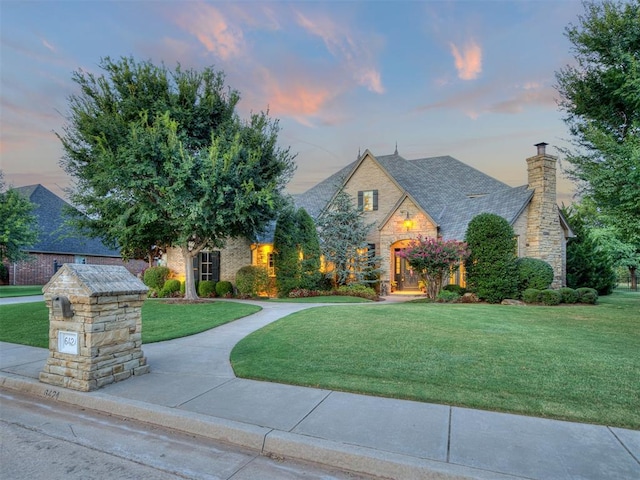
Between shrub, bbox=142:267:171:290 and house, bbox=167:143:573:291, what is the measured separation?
776mm

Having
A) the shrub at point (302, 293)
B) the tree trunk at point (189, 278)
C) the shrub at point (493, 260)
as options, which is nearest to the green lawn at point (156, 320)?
the tree trunk at point (189, 278)

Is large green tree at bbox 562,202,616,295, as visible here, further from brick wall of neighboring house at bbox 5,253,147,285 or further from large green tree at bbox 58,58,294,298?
brick wall of neighboring house at bbox 5,253,147,285

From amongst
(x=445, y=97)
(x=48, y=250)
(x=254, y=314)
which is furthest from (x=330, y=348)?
(x=48, y=250)

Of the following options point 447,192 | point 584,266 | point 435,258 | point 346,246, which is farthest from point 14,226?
A: point 584,266

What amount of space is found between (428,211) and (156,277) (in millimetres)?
15740

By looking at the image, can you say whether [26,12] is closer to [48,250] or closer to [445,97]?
[445,97]

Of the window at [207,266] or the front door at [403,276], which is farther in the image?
the front door at [403,276]

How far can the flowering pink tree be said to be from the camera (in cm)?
1467

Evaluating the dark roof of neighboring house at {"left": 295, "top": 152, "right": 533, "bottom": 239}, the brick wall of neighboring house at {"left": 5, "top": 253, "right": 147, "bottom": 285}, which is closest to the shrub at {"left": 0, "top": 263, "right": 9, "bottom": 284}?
the brick wall of neighboring house at {"left": 5, "top": 253, "right": 147, "bottom": 285}

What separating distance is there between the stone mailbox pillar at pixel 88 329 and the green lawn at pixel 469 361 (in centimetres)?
169

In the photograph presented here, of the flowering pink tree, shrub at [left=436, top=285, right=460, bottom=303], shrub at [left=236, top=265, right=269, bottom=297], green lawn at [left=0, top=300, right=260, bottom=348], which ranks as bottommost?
shrub at [left=436, top=285, right=460, bottom=303]

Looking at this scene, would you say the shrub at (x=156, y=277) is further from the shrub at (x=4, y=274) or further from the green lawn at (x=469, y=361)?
the shrub at (x=4, y=274)

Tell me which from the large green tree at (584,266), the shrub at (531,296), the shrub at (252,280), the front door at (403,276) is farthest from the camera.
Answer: the front door at (403,276)

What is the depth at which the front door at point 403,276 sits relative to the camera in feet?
66.1
